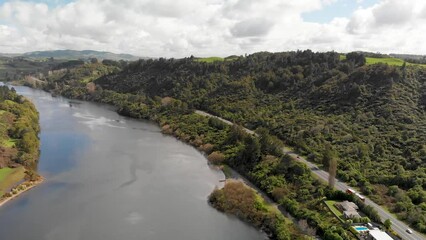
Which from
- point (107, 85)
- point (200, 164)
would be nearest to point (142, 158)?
point (200, 164)

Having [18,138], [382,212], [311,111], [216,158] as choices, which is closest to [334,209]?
[382,212]

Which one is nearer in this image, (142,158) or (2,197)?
(2,197)

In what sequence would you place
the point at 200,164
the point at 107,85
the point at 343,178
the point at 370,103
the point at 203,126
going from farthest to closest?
1. the point at 107,85
2. the point at 203,126
3. the point at 370,103
4. the point at 200,164
5. the point at 343,178

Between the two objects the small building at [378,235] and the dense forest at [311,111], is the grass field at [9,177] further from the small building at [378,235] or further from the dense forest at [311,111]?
the small building at [378,235]

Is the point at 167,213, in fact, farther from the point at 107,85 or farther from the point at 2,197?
the point at 107,85

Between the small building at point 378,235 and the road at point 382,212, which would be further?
the road at point 382,212

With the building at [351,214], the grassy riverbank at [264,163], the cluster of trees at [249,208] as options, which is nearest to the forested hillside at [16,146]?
the cluster of trees at [249,208]

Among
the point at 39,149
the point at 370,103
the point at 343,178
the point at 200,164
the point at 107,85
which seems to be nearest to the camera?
the point at 343,178

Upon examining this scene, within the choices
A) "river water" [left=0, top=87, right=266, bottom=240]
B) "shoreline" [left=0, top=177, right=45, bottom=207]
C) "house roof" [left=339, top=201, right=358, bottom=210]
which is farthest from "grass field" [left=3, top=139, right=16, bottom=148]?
"house roof" [left=339, top=201, right=358, bottom=210]
